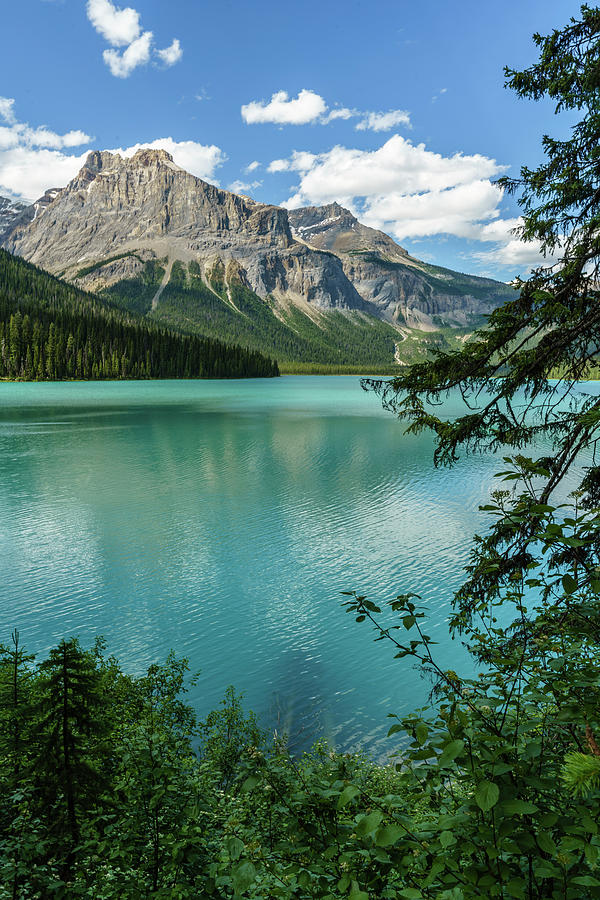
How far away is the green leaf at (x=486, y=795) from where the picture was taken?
1928 mm

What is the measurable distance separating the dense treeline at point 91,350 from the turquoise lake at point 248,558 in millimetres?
93285

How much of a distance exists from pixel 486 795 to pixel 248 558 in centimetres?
1936

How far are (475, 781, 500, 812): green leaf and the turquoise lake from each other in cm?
850

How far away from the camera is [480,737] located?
2.43m

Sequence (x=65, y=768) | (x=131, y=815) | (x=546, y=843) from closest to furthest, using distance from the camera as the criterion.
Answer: (x=546, y=843) < (x=131, y=815) < (x=65, y=768)

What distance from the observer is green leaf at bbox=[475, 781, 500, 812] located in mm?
1928

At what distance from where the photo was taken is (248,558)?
68.2 ft

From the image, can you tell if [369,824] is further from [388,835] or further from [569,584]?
[569,584]

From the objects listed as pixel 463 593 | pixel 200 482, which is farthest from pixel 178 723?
pixel 200 482

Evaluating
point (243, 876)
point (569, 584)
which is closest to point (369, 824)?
point (243, 876)

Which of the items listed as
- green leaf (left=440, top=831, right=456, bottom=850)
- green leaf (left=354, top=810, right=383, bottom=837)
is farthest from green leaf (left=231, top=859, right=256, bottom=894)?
green leaf (left=440, top=831, right=456, bottom=850)

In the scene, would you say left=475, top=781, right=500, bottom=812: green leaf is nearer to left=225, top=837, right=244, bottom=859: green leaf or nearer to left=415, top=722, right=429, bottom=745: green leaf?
left=415, top=722, right=429, bottom=745: green leaf

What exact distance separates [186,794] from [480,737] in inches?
125

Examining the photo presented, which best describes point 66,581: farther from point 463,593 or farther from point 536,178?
point 536,178
